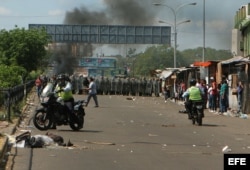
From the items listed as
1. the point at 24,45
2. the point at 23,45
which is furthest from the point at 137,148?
the point at 24,45

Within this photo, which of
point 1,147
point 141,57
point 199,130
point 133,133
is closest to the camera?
point 1,147

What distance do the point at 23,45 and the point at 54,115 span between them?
160 feet

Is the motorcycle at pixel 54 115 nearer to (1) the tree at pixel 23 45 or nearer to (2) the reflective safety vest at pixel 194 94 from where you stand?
(2) the reflective safety vest at pixel 194 94

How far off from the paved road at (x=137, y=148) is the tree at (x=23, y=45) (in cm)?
4529

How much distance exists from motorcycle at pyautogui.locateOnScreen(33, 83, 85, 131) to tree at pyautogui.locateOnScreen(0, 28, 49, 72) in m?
47.1

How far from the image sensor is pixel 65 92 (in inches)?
768

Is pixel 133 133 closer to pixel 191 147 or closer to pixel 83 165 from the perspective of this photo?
pixel 191 147

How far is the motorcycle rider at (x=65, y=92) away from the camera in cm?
1926

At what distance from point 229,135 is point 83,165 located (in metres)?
8.18

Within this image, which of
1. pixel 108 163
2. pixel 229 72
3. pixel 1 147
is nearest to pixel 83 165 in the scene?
pixel 108 163

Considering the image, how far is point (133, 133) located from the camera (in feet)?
60.5

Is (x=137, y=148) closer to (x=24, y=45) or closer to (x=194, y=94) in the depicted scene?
(x=194, y=94)

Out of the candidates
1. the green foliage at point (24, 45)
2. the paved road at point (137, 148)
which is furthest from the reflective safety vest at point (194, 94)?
the green foliage at point (24, 45)

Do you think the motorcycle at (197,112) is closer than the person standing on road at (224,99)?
Yes
